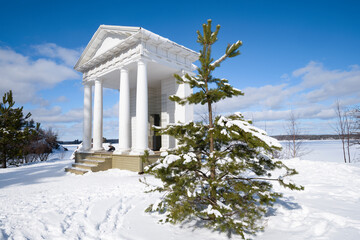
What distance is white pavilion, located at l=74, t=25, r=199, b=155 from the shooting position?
1118 cm

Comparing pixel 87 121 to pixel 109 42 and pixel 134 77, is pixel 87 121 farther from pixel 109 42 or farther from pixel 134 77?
pixel 109 42

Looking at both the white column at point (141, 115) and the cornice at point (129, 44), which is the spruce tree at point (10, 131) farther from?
the white column at point (141, 115)

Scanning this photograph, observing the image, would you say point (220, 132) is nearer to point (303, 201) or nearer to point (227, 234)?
point (227, 234)

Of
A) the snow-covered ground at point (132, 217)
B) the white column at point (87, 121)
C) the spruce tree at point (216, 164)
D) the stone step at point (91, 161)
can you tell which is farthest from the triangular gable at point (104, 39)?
the snow-covered ground at point (132, 217)

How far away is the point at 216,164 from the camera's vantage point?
3635 millimetres

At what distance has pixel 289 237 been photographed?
141 inches

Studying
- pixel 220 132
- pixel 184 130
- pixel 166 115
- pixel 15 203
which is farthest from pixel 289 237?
pixel 166 115

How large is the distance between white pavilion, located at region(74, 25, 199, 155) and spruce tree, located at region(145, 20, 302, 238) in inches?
283

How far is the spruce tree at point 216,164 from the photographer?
3.37 metres

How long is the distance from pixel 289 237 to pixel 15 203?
22.6 feet

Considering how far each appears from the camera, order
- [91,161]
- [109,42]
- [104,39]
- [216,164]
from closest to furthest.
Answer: [216,164] → [91,161] → [109,42] → [104,39]

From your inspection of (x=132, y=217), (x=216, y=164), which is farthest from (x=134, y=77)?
(x=216, y=164)

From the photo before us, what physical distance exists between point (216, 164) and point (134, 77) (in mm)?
12615

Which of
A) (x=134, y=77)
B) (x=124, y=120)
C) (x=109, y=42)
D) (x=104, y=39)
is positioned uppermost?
(x=104, y=39)
